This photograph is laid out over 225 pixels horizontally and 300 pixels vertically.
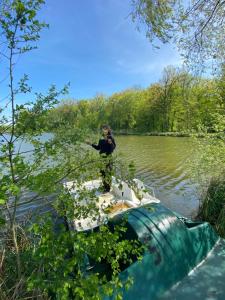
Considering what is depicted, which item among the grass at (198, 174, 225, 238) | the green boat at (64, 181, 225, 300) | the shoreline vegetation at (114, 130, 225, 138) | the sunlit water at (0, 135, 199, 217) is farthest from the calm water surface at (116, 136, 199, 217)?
the green boat at (64, 181, 225, 300)

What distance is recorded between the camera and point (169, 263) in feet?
11.4

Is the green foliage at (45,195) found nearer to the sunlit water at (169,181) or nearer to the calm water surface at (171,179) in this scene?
the sunlit water at (169,181)

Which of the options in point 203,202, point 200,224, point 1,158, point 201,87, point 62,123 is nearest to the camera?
point 1,158

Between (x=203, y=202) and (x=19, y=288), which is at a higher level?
(x=19, y=288)

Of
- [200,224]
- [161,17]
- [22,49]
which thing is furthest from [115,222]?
[161,17]

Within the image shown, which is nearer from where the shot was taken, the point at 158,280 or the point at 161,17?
the point at 158,280

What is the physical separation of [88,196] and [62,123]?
94 cm

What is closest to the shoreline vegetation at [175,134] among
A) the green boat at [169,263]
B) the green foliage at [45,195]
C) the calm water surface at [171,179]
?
the calm water surface at [171,179]

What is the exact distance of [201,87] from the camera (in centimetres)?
741

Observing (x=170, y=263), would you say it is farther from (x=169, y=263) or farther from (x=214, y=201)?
(x=214, y=201)

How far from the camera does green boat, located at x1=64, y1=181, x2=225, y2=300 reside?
3.19 meters

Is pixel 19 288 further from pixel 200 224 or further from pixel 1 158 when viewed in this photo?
pixel 200 224

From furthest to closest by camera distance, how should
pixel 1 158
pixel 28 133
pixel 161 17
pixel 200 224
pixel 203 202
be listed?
pixel 203 202 → pixel 161 17 → pixel 200 224 → pixel 28 133 → pixel 1 158

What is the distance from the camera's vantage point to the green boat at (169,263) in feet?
10.5
